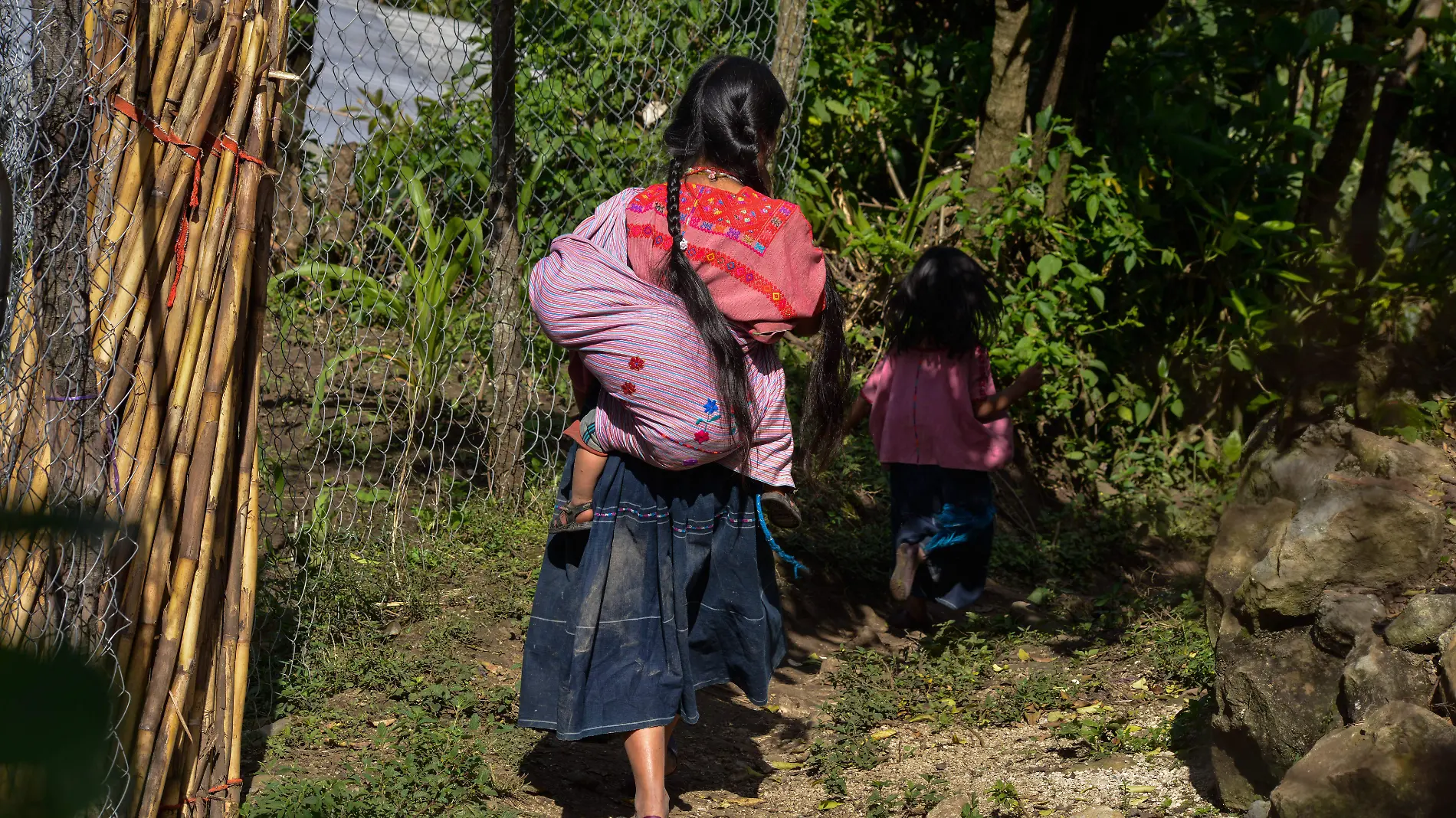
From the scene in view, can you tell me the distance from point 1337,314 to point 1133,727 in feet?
8.94

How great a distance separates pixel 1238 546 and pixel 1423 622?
3.46 ft

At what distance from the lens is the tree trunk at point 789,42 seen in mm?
5348

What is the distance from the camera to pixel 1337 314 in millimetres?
5348

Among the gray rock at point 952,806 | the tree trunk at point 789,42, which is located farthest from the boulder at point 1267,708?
the tree trunk at point 789,42

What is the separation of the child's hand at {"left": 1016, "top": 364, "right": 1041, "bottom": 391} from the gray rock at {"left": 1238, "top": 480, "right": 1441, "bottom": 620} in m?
1.32

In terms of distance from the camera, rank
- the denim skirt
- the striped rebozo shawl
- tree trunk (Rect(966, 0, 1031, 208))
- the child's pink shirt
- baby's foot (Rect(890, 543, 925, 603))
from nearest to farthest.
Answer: the striped rebozo shawl, the denim skirt, baby's foot (Rect(890, 543, 925, 603)), the child's pink shirt, tree trunk (Rect(966, 0, 1031, 208))

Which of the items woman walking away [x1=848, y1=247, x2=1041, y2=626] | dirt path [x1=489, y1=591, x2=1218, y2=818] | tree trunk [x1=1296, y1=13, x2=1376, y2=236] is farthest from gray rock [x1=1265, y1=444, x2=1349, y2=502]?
tree trunk [x1=1296, y1=13, x2=1376, y2=236]

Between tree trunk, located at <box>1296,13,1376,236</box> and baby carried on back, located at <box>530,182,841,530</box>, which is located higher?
tree trunk, located at <box>1296,13,1376,236</box>

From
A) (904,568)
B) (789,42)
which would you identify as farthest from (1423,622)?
(789,42)

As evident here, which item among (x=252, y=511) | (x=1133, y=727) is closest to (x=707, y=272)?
(x=252, y=511)

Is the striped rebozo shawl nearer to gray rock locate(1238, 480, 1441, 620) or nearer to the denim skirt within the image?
the denim skirt

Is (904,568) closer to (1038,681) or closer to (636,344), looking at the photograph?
(1038,681)

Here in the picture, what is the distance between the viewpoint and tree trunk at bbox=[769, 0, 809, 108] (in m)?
5.35

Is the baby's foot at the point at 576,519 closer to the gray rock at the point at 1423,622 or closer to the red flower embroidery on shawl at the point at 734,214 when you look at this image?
the red flower embroidery on shawl at the point at 734,214
